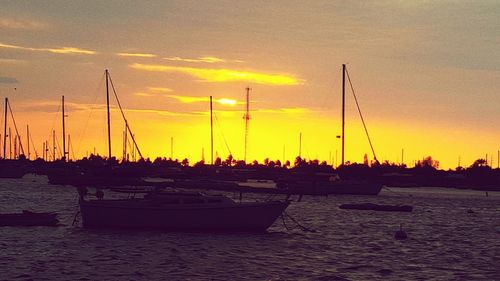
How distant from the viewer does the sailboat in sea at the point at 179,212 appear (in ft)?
183

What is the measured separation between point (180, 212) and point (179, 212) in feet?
0.26

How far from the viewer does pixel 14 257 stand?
1768 inches

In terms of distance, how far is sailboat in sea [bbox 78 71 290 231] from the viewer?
5591 cm

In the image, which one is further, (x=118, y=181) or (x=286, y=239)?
(x=118, y=181)

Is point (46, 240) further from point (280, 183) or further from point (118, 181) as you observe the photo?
point (280, 183)

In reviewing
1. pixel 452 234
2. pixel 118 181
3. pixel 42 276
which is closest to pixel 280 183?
pixel 118 181

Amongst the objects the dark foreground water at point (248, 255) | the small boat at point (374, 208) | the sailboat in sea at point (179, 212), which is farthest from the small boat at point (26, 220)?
the small boat at point (374, 208)

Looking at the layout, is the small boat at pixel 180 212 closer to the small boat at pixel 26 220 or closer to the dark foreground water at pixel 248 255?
the dark foreground water at pixel 248 255

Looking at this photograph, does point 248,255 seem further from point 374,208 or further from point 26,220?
point 374,208

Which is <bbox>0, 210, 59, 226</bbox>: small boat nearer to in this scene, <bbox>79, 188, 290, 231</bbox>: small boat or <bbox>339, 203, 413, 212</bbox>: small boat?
<bbox>79, 188, 290, 231</bbox>: small boat

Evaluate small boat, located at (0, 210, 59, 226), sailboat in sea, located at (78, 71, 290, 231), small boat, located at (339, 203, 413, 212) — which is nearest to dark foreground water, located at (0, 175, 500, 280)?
small boat, located at (0, 210, 59, 226)

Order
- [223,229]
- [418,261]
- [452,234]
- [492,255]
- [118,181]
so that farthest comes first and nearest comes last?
[118,181], [452,234], [223,229], [492,255], [418,261]

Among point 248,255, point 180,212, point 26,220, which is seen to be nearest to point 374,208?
point 180,212

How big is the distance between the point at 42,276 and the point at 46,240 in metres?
16.2
